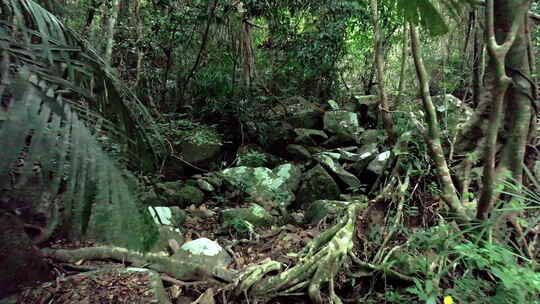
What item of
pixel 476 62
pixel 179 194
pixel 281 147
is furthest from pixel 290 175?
pixel 476 62

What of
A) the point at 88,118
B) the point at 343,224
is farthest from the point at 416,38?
the point at 88,118

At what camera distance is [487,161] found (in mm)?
1570

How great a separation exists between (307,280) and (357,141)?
389 cm

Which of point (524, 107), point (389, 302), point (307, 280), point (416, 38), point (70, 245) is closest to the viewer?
point (524, 107)

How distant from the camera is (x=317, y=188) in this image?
4.24 m

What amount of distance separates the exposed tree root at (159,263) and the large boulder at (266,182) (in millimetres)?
1975

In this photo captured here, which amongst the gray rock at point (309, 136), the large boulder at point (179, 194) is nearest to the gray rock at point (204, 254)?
the large boulder at point (179, 194)

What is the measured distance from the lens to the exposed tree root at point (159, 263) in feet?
6.64

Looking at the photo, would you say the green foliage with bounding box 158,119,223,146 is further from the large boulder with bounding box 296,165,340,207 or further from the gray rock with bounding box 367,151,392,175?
the gray rock with bounding box 367,151,392,175

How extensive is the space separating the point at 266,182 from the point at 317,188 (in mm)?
625

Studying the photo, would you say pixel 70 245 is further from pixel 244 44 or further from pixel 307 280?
pixel 244 44

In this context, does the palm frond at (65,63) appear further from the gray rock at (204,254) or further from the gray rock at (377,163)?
the gray rock at (377,163)

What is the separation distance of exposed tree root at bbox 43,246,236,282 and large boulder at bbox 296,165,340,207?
7.14ft

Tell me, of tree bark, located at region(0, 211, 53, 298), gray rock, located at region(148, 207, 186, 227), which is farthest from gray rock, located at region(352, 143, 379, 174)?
tree bark, located at region(0, 211, 53, 298)
